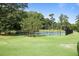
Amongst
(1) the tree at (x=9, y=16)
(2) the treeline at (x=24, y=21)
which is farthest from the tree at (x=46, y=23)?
(1) the tree at (x=9, y=16)

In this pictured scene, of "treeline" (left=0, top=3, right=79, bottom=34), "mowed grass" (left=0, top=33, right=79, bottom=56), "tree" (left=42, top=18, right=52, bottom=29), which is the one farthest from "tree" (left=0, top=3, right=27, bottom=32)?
"tree" (left=42, top=18, right=52, bottom=29)

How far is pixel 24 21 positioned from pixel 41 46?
0.41 m

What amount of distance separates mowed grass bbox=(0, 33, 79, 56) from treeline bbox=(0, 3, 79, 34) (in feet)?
0.44

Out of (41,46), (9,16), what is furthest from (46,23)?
(9,16)

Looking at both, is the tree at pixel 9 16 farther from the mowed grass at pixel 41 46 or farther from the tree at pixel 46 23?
the tree at pixel 46 23

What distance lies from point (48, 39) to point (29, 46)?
276 mm

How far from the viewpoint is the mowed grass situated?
4047 mm

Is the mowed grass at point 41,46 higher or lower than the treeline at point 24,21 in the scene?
lower

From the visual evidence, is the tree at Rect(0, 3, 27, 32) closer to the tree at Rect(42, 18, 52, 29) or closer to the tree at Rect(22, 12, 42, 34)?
the tree at Rect(22, 12, 42, 34)

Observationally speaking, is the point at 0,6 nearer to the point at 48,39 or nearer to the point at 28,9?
the point at 28,9

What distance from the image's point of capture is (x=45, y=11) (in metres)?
4.05

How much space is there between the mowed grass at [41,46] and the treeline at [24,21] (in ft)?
0.44

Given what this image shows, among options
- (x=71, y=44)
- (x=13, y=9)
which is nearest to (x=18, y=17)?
(x=13, y=9)

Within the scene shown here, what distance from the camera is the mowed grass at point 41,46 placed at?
4047 mm
